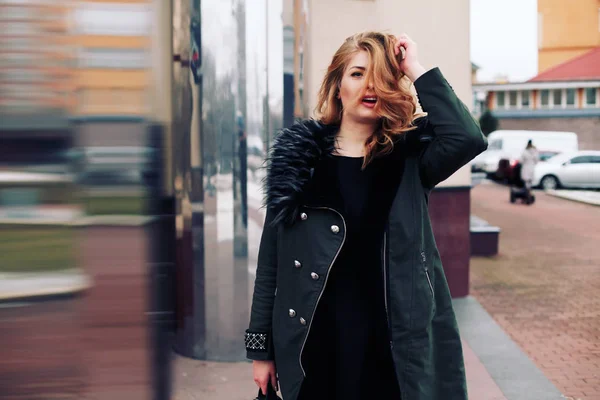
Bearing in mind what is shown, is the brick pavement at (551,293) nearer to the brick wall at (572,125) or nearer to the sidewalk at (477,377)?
the sidewalk at (477,377)

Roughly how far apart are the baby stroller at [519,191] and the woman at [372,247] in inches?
775

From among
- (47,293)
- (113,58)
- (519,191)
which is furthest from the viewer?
(519,191)

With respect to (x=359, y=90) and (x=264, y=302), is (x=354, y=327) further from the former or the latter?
(x=359, y=90)

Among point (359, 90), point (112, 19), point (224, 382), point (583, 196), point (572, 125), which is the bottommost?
point (583, 196)

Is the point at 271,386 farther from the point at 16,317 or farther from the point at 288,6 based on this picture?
the point at 288,6

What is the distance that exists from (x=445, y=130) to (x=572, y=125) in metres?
57.8

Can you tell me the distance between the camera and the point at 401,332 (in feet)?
7.54

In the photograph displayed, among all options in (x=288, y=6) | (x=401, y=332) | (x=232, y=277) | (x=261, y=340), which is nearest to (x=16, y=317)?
(x=261, y=340)

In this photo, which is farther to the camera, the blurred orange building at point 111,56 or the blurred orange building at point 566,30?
the blurred orange building at point 566,30

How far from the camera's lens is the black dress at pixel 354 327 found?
7.68 ft

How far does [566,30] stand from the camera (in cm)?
5275

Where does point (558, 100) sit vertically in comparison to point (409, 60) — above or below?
above

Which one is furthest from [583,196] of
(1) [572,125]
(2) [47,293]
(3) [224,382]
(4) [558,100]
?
(4) [558,100]

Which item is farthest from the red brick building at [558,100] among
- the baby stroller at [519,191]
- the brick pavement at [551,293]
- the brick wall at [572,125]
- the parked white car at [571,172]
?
the brick pavement at [551,293]
